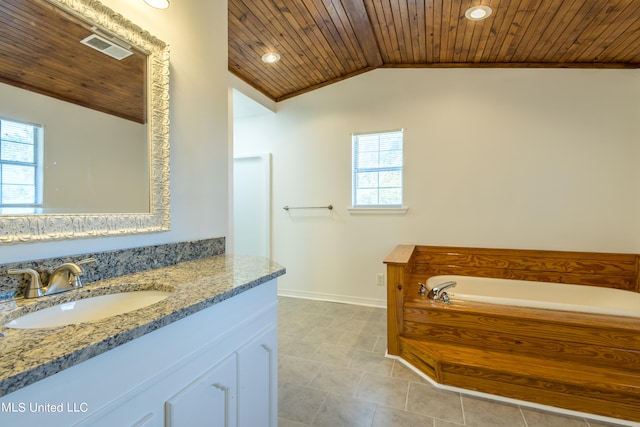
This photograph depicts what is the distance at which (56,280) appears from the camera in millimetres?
917

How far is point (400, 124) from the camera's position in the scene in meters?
3.27

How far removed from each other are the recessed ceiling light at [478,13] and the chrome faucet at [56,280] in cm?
277

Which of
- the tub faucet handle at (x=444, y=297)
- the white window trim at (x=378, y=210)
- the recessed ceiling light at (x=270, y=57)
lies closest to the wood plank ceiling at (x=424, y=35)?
the recessed ceiling light at (x=270, y=57)

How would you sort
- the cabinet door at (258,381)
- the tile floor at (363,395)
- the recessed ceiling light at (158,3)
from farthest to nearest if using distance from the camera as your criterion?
the tile floor at (363,395) < the recessed ceiling light at (158,3) < the cabinet door at (258,381)

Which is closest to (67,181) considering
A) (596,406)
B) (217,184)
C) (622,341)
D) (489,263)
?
(217,184)

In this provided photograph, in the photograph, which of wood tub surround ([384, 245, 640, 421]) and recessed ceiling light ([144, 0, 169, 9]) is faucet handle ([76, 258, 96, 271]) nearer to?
recessed ceiling light ([144, 0, 169, 9])

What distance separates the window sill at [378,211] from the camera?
325 centimetres

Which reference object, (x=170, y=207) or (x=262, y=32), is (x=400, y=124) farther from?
(x=170, y=207)

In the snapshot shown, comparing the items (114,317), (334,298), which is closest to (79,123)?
(114,317)

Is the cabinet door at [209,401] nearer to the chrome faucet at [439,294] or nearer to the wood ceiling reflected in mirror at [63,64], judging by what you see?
the wood ceiling reflected in mirror at [63,64]

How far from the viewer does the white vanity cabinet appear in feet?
1.83

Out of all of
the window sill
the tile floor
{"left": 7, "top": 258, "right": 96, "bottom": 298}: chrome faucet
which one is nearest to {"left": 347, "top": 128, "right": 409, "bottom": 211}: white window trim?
the window sill

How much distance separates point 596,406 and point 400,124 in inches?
107

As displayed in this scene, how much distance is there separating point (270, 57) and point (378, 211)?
6.33 ft
